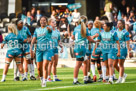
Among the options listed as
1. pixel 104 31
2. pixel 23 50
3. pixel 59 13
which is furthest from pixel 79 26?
pixel 59 13

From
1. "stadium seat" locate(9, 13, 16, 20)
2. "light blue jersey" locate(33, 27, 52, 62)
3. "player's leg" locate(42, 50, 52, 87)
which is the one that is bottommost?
"player's leg" locate(42, 50, 52, 87)

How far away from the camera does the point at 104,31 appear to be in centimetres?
1773

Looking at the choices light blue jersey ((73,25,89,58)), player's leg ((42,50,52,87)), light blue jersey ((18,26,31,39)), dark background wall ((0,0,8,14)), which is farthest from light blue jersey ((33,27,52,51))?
dark background wall ((0,0,8,14))

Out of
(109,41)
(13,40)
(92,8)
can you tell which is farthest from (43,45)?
(92,8)

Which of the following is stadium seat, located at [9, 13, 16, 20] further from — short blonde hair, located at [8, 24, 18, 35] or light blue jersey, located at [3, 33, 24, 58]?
short blonde hair, located at [8, 24, 18, 35]

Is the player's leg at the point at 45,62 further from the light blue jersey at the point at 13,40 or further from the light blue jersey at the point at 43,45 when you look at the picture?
the light blue jersey at the point at 13,40

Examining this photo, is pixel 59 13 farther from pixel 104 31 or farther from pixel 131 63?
pixel 104 31

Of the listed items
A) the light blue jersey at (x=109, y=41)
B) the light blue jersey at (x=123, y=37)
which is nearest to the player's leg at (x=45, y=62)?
the light blue jersey at (x=109, y=41)

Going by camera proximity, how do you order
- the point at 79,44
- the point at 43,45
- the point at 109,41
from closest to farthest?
the point at 43,45, the point at 79,44, the point at 109,41

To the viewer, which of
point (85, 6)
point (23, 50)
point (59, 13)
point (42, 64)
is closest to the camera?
point (42, 64)

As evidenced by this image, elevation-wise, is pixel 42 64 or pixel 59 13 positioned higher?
pixel 59 13

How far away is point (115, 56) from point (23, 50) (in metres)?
3.47

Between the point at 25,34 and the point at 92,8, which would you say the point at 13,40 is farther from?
the point at 92,8

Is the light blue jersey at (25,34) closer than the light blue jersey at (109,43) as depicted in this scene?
No
